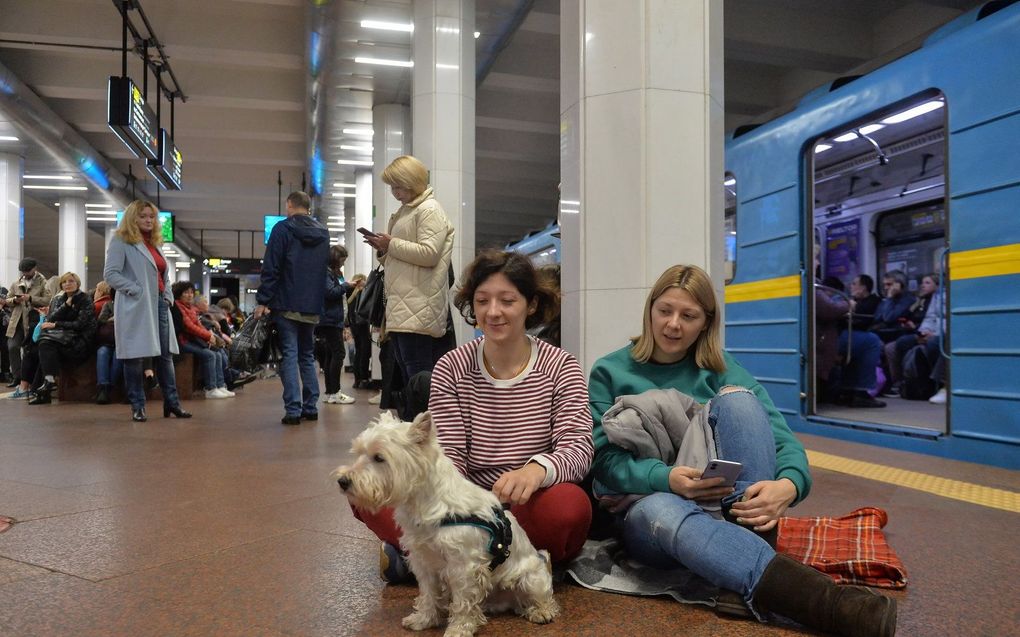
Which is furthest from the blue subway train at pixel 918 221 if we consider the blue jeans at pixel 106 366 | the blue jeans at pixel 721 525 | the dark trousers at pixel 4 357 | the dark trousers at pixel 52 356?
the dark trousers at pixel 4 357

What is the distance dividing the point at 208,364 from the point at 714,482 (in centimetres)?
874

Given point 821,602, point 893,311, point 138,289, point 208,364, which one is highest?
point 138,289

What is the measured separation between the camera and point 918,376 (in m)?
8.90

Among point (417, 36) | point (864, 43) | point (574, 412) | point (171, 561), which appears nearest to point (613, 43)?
point (574, 412)

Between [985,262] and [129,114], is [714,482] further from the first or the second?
[129,114]

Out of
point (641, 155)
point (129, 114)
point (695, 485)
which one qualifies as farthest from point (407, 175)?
point (129, 114)

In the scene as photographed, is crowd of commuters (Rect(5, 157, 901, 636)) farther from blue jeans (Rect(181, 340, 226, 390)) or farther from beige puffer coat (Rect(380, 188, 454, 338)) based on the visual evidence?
blue jeans (Rect(181, 340, 226, 390))

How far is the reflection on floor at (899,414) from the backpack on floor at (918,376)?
0.57 metres

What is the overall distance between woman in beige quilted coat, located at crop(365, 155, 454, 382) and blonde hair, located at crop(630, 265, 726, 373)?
239cm

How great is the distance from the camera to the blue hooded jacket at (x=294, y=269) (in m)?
6.16

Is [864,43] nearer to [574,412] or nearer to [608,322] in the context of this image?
[608,322]

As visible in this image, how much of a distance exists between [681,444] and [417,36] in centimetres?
721

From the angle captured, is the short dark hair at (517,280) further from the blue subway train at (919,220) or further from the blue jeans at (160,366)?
the blue jeans at (160,366)

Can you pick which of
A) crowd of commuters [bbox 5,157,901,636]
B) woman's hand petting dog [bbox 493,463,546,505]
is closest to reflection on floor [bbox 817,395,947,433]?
crowd of commuters [bbox 5,157,901,636]
